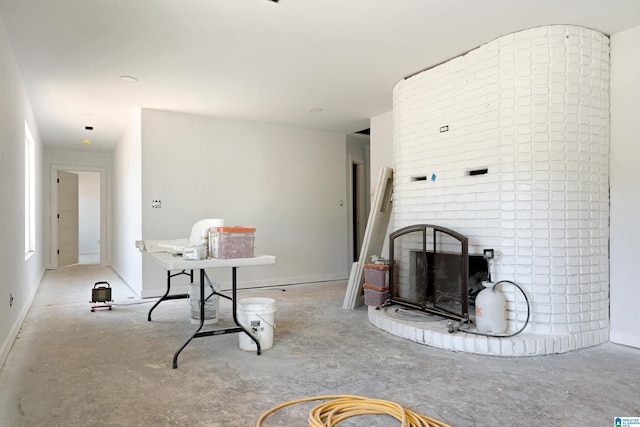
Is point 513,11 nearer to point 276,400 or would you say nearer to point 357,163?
point 276,400

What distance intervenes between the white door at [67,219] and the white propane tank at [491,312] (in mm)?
8716

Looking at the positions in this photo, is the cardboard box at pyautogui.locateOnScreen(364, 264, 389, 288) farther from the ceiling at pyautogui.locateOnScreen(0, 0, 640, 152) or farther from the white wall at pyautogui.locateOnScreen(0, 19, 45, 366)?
the white wall at pyautogui.locateOnScreen(0, 19, 45, 366)

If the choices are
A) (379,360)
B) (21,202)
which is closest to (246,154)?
(21,202)

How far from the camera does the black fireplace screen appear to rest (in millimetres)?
3431

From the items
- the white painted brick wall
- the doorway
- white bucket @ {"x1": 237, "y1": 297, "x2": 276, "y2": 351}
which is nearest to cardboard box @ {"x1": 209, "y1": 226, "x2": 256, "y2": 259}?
white bucket @ {"x1": 237, "y1": 297, "x2": 276, "y2": 351}

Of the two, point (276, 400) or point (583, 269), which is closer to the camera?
point (276, 400)

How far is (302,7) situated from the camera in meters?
2.83

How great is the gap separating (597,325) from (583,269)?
1.61 feet

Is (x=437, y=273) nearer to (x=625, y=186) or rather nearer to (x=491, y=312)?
(x=491, y=312)

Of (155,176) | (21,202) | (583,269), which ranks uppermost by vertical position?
(155,176)

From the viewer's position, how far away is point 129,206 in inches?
244

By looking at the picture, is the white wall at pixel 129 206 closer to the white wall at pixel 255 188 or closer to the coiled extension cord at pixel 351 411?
the white wall at pixel 255 188

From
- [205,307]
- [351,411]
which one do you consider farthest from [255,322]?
[351,411]

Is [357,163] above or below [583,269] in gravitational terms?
above
